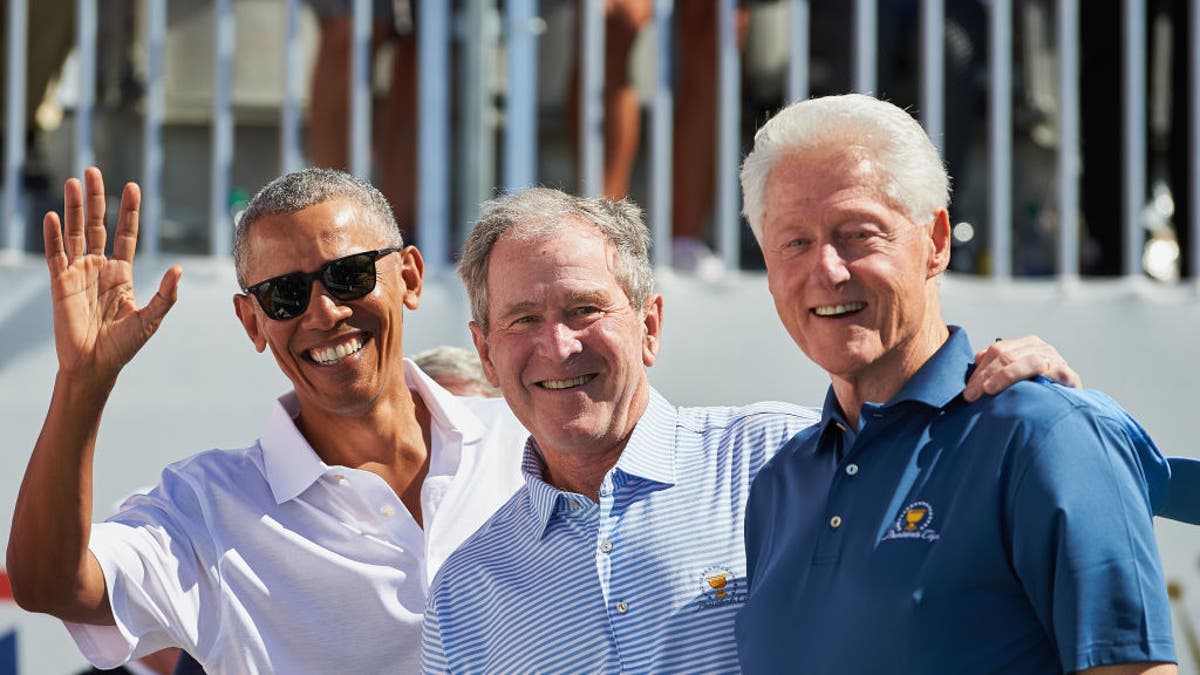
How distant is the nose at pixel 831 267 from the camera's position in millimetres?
2062

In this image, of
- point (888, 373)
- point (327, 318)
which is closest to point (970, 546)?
point (888, 373)

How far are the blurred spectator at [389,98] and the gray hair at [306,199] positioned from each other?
1.71 metres

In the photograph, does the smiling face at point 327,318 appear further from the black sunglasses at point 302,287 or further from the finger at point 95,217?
the finger at point 95,217

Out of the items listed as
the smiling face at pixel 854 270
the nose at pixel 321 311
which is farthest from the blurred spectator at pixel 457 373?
the smiling face at pixel 854 270

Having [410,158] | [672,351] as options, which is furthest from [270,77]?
[672,351]

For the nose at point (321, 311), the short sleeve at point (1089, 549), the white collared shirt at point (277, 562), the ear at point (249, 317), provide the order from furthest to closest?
1. the ear at point (249, 317)
2. the nose at point (321, 311)
3. the white collared shirt at point (277, 562)
4. the short sleeve at point (1089, 549)

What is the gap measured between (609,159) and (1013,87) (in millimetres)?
1934

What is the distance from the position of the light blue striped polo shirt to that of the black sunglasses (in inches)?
19.7

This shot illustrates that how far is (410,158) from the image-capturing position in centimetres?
485

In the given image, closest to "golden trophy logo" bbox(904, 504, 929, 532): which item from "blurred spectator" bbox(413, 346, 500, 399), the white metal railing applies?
"blurred spectator" bbox(413, 346, 500, 399)

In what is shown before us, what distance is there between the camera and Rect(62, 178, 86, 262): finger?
2.61 m

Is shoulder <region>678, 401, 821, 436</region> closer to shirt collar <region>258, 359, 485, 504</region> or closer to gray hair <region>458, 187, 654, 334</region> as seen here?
gray hair <region>458, 187, 654, 334</region>

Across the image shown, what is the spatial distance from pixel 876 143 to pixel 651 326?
677mm

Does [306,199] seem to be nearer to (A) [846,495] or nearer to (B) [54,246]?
(B) [54,246]
